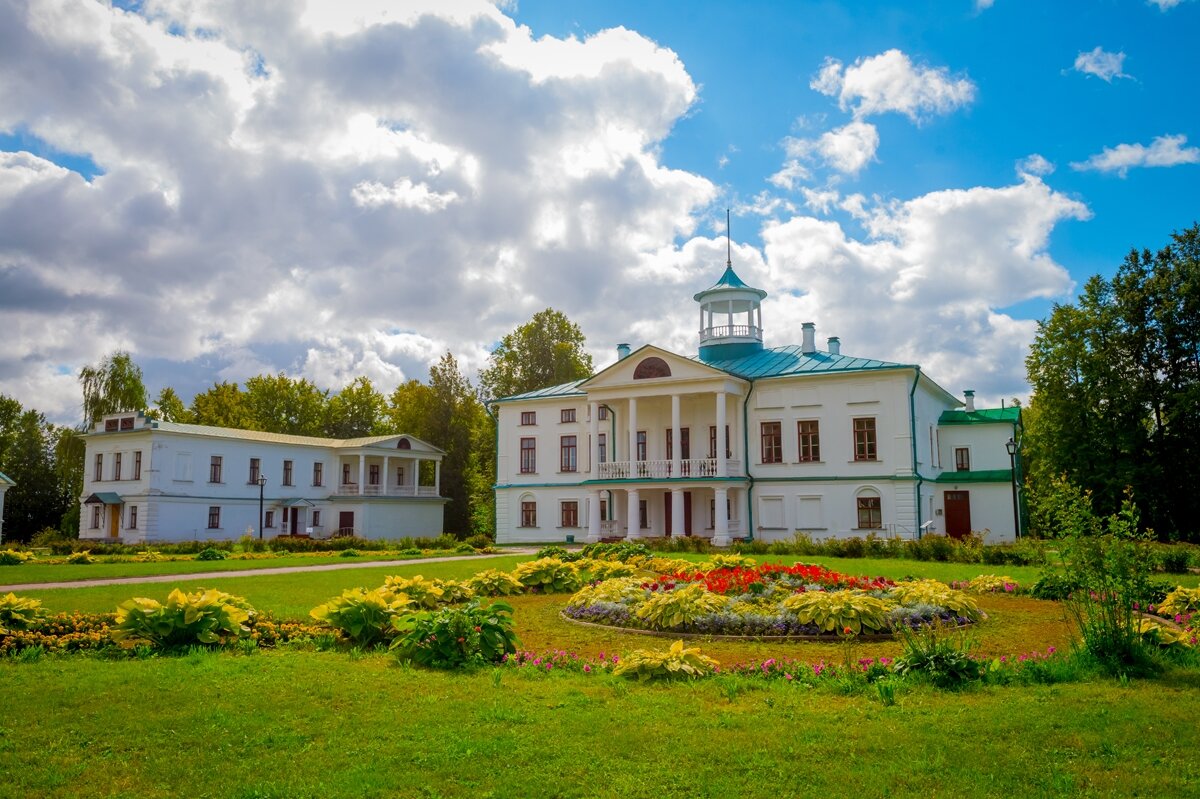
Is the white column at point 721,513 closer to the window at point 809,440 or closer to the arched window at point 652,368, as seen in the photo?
the window at point 809,440

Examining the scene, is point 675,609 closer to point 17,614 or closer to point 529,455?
point 17,614

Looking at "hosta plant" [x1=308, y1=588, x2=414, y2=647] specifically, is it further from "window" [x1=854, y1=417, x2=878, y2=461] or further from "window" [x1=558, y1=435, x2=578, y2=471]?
"window" [x1=558, y1=435, x2=578, y2=471]

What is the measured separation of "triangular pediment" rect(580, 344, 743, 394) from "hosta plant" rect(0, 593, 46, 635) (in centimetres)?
2677

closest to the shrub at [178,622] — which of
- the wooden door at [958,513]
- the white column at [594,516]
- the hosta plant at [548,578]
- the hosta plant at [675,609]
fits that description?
the hosta plant at [675,609]

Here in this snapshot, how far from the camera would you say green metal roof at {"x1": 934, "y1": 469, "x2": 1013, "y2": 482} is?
35.5m

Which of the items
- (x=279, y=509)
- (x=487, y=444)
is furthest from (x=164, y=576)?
(x=487, y=444)

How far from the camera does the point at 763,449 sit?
3591cm

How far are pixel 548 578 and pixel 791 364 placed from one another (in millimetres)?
22237

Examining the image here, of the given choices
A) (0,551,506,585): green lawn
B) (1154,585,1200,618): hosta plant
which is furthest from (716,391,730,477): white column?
(1154,585,1200,618): hosta plant

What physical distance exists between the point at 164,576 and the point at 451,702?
619 inches

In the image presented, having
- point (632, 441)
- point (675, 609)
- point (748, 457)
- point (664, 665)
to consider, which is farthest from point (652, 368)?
point (664, 665)

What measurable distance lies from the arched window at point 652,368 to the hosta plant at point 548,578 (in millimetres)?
20142

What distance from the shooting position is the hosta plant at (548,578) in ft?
54.0

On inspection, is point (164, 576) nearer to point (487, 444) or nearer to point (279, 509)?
point (279, 509)
